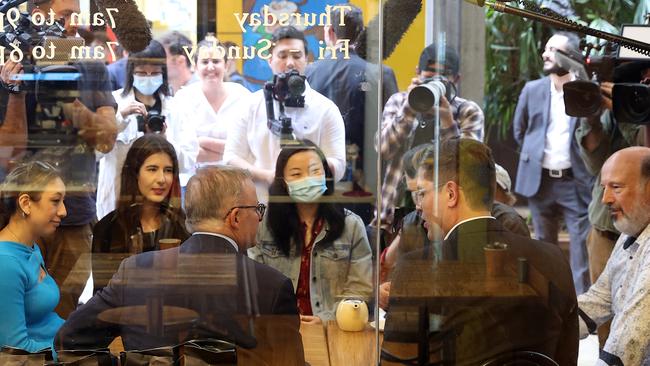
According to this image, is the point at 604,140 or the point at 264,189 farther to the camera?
the point at 604,140

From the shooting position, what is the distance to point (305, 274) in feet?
8.96

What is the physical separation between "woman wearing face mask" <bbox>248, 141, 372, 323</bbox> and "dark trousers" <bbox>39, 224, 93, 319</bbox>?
0.38 meters

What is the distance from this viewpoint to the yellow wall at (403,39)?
2.64 meters

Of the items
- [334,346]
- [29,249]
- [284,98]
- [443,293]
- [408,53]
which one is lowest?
Result: [334,346]

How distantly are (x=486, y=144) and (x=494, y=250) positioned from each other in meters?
0.25

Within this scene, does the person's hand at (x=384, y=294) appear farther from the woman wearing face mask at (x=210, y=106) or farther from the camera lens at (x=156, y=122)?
the camera lens at (x=156, y=122)

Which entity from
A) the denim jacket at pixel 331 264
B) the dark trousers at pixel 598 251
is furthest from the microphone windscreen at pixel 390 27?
the dark trousers at pixel 598 251

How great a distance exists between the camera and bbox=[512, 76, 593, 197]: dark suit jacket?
9.38 ft

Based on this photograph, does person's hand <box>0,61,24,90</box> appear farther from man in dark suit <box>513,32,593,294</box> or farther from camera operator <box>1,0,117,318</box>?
man in dark suit <box>513,32,593,294</box>

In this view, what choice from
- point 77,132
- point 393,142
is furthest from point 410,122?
point 77,132

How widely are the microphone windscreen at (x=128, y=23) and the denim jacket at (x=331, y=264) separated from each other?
49cm

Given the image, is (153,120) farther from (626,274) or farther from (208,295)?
(626,274)

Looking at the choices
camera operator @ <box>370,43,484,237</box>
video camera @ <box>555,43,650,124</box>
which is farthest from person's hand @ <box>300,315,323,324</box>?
video camera @ <box>555,43,650,124</box>

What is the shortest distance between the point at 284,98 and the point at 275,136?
0.09 metres
